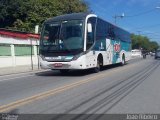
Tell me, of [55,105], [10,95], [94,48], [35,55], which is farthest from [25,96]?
[35,55]

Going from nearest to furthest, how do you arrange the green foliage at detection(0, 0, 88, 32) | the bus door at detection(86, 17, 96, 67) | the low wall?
the bus door at detection(86, 17, 96, 67) < the low wall < the green foliage at detection(0, 0, 88, 32)

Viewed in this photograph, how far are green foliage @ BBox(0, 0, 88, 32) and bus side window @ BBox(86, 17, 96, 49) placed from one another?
27.6 metres

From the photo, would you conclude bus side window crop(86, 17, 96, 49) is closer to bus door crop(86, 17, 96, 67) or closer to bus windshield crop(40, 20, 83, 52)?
bus door crop(86, 17, 96, 67)

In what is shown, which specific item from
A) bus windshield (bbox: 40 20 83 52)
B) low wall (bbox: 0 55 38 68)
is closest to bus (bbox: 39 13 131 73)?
bus windshield (bbox: 40 20 83 52)

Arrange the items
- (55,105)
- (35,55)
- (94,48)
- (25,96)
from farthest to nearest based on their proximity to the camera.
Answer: (35,55)
(94,48)
(25,96)
(55,105)

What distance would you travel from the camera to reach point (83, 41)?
18172 millimetres

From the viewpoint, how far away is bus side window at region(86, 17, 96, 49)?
18766mm

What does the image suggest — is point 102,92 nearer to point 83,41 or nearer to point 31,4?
point 83,41

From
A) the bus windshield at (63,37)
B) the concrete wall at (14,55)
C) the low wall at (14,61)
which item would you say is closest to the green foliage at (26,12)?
the concrete wall at (14,55)

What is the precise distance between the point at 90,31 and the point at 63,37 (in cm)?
161

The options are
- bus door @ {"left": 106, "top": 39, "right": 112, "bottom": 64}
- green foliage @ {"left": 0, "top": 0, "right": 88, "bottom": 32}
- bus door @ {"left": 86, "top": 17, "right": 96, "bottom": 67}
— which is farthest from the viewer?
green foliage @ {"left": 0, "top": 0, "right": 88, "bottom": 32}

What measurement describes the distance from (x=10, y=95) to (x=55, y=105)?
263 cm

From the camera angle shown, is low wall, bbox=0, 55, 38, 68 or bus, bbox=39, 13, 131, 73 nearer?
bus, bbox=39, 13, 131, 73

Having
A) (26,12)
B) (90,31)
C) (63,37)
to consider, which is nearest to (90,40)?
(90,31)
